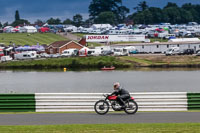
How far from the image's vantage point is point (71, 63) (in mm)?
94000

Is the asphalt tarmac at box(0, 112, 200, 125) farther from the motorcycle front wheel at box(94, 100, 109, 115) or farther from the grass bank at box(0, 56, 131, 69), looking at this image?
the grass bank at box(0, 56, 131, 69)

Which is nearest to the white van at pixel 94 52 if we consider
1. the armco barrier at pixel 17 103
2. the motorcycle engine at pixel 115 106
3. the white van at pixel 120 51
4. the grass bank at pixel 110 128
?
the white van at pixel 120 51

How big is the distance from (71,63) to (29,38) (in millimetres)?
58596

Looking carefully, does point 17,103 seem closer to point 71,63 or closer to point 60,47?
point 71,63

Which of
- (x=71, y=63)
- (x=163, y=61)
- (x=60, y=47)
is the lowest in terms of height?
(x=71, y=63)

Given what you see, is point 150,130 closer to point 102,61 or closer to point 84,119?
point 84,119

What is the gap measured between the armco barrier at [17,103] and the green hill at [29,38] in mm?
113342

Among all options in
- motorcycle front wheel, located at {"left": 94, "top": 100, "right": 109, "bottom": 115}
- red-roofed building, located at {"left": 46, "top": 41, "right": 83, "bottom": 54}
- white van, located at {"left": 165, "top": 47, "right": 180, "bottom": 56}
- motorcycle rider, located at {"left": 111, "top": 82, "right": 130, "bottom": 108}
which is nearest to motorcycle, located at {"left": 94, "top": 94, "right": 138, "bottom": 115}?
motorcycle front wheel, located at {"left": 94, "top": 100, "right": 109, "bottom": 115}

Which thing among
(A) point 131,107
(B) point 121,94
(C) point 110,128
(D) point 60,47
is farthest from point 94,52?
(C) point 110,128

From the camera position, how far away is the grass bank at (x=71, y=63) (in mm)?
91938

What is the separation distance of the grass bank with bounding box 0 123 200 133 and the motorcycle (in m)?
3.51

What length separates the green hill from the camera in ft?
462

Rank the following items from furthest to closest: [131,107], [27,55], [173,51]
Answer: [27,55] < [173,51] < [131,107]

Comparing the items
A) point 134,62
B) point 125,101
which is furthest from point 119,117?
point 134,62
